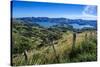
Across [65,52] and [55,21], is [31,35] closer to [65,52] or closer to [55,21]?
[55,21]

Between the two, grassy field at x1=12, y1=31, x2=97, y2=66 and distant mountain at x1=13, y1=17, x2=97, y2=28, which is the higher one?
distant mountain at x1=13, y1=17, x2=97, y2=28

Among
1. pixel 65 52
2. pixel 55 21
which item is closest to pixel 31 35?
pixel 55 21

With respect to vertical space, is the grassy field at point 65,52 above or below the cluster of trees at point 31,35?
below

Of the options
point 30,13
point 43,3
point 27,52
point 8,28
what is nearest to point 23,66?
point 27,52

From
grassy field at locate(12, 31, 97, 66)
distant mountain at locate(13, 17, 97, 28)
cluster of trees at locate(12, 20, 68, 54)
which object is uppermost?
distant mountain at locate(13, 17, 97, 28)

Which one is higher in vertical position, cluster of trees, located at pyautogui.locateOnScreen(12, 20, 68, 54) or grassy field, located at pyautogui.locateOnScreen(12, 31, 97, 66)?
cluster of trees, located at pyautogui.locateOnScreen(12, 20, 68, 54)

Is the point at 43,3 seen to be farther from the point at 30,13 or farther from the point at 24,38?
the point at 24,38

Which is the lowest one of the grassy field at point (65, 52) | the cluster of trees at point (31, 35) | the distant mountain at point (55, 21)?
the grassy field at point (65, 52)

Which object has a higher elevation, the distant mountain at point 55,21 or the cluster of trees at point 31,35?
the distant mountain at point 55,21
